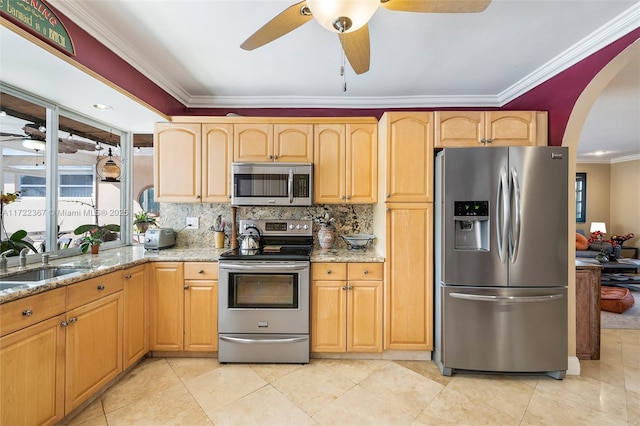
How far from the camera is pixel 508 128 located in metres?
2.37

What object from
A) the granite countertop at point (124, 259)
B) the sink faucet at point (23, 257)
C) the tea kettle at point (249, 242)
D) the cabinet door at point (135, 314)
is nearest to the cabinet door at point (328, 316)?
the granite countertop at point (124, 259)

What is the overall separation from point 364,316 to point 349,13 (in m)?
2.19

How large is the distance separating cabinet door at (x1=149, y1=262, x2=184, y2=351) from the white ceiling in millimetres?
1459

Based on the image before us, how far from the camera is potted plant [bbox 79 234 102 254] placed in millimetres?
2467

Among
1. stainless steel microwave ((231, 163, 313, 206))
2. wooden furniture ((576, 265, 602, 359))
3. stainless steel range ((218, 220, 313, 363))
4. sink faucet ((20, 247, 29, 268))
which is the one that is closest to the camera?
sink faucet ((20, 247, 29, 268))

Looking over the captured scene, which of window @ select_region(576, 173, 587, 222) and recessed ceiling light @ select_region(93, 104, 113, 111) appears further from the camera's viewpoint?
window @ select_region(576, 173, 587, 222)

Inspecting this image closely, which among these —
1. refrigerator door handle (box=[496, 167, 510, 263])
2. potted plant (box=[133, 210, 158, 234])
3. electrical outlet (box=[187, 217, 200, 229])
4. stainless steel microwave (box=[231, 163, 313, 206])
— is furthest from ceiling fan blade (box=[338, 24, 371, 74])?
potted plant (box=[133, 210, 158, 234])

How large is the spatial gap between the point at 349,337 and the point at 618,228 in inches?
324

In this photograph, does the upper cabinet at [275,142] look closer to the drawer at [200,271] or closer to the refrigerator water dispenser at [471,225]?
the drawer at [200,271]

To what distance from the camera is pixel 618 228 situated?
262 inches

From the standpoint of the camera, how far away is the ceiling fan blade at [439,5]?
117 centimetres

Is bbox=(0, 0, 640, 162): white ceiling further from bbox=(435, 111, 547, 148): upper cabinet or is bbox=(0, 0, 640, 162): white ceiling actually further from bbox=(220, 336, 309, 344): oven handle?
bbox=(220, 336, 309, 344): oven handle

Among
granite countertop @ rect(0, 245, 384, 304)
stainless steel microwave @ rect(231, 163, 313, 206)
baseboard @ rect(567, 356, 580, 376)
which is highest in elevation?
stainless steel microwave @ rect(231, 163, 313, 206)

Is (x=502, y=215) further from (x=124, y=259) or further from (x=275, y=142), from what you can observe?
(x=124, y=259)
